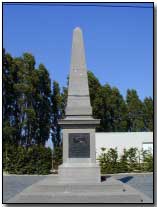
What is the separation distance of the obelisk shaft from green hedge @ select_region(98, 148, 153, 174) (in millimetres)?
3703

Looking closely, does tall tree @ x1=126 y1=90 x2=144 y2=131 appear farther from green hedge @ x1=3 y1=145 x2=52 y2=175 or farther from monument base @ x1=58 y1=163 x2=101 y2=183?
monument base @ x1=58 y1=163 x2=101 y2=183

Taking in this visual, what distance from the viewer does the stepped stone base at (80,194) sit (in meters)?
7.97

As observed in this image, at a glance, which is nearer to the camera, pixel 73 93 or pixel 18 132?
pixel 73 93

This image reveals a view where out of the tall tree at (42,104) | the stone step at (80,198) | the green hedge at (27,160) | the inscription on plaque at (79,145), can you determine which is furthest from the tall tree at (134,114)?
the stone step at (80,198)

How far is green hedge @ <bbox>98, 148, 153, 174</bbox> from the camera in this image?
13.1 m

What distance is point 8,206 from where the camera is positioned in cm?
789

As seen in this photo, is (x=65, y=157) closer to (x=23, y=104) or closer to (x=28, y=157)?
(x=23, y=104)

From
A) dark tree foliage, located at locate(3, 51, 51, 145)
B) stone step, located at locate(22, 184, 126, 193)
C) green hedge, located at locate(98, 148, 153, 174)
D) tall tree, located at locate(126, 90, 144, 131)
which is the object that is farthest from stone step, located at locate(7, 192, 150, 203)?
tall tree, located at locate(126, 90, 144, 131)

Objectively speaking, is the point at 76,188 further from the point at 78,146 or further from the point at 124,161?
the point at 124,161

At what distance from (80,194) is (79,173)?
38.2 inches

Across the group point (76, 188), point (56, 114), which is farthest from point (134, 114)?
point (76, 188)

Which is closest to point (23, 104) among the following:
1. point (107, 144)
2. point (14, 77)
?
point (14, 77)

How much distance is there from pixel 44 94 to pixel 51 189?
5.29 m

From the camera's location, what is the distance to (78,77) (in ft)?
31.8
